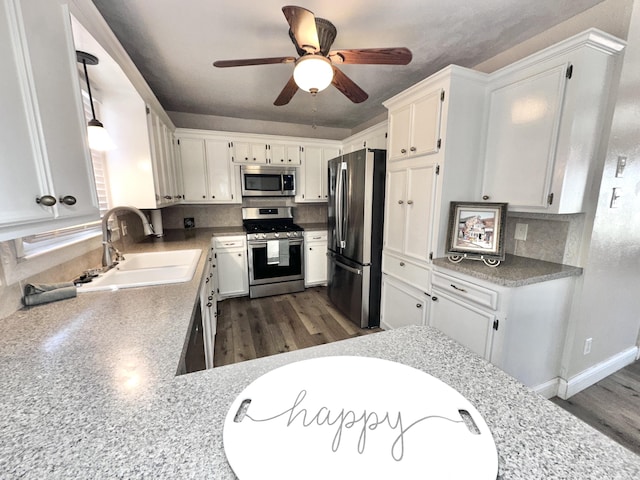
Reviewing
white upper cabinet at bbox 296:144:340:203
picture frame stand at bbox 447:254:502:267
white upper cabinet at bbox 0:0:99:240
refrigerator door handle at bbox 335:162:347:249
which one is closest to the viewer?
white upper cabinet at bbox 0:0:99:240

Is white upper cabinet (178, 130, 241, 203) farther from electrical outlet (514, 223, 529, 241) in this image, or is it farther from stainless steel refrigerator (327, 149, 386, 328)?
electrical outlet (514, 223, 529, 241)

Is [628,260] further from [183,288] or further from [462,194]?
[183,288]

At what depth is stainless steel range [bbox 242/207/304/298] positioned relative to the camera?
340cm

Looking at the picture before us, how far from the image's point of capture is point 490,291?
61.5 inches

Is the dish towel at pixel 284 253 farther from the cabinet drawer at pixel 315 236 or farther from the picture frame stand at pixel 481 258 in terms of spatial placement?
the picture frame stand at pixel 481 258

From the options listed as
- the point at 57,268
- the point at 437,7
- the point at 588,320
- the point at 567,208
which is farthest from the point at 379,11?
the point at 588,320

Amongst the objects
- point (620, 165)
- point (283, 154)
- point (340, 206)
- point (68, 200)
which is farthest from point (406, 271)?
point (283, 154)

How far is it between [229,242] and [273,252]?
22.7 inches

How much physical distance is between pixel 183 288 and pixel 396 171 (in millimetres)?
1932

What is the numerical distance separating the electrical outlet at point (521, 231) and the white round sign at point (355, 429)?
6.14ft

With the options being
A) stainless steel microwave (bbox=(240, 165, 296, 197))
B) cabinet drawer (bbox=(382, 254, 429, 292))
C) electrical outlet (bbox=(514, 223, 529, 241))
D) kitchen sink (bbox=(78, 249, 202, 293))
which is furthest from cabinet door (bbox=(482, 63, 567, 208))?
stainless steel microwave (bbox=(240, 165, 296, 197))

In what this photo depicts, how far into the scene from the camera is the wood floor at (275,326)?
94.0 inches

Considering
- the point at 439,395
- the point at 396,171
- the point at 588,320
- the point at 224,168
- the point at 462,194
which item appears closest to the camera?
the point at 439,395

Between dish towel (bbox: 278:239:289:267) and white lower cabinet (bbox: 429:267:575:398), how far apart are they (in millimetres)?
2100
